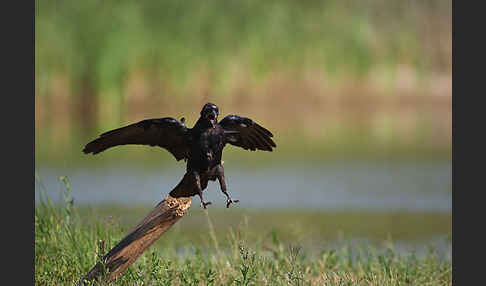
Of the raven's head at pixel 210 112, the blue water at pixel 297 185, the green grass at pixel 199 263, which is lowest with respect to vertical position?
the green grass at pixel 199 263

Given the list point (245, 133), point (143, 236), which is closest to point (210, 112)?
point (245, 133)

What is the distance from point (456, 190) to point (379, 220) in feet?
17.0

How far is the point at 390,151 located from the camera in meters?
15.6

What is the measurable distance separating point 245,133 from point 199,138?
461mm

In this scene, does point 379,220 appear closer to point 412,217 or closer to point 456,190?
point 412,217

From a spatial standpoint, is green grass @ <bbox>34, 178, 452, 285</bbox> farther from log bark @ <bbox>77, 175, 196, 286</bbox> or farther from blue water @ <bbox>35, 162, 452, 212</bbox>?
blue water @ <bbox>35, 162, 452, 212</bbox>

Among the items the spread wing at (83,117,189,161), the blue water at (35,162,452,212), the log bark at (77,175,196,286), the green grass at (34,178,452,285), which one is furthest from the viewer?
the blue water at (35,162,452,212)

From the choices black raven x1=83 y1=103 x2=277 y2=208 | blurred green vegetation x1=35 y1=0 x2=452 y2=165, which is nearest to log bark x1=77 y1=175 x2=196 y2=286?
black raven x1=83 y1=103 x2=277 y2=208

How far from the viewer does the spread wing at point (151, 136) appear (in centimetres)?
455

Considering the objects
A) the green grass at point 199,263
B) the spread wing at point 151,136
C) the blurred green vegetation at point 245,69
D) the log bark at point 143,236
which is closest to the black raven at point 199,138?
the spread wing at point 151,136

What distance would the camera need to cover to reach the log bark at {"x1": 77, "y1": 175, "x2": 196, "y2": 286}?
4844 mm

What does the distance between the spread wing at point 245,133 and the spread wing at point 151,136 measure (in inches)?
10.1

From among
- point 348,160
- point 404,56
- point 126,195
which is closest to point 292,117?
point 404,56

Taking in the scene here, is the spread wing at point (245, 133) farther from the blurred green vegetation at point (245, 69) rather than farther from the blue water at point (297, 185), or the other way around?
the blurred green vegetation at point (245, 69)
